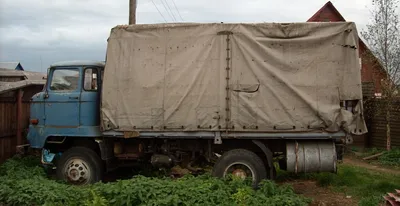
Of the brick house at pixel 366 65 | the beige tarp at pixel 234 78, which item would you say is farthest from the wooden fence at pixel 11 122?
the brick house at pixel 366 65

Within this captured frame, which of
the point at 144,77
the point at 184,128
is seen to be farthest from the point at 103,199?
the point at 144,77

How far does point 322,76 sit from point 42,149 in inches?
234

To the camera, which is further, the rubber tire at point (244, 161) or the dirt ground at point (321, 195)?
the rubber tire at point (244, 161)

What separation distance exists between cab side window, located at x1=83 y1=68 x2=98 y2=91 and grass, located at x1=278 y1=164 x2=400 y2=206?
4.74 m

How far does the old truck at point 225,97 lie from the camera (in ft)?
24.4

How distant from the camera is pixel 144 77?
25.8 ft

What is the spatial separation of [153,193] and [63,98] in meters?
3.24

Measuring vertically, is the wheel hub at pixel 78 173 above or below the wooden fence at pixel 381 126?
below

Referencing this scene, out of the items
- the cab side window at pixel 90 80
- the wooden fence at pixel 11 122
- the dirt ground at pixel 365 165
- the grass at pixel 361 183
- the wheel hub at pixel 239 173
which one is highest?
the cab side window at pixel 90 80

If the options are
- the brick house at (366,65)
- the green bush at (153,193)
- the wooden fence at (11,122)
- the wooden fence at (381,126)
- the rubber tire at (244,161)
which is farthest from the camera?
the brick house at (366,65)

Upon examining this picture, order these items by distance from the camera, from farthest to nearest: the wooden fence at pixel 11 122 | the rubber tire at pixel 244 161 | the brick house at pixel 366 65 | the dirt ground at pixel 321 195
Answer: the brick house at pixel 366 65 → the wooden fence at pixel 11 122 → the rubber tire at pixel 244 161 → the dirt ground at pixel 321 195

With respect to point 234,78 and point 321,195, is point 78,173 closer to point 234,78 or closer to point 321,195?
point 234,78

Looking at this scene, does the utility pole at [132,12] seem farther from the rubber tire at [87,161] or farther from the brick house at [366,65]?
the brick house at [366,65]

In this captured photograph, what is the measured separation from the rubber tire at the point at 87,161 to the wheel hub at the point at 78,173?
3.4 inches
